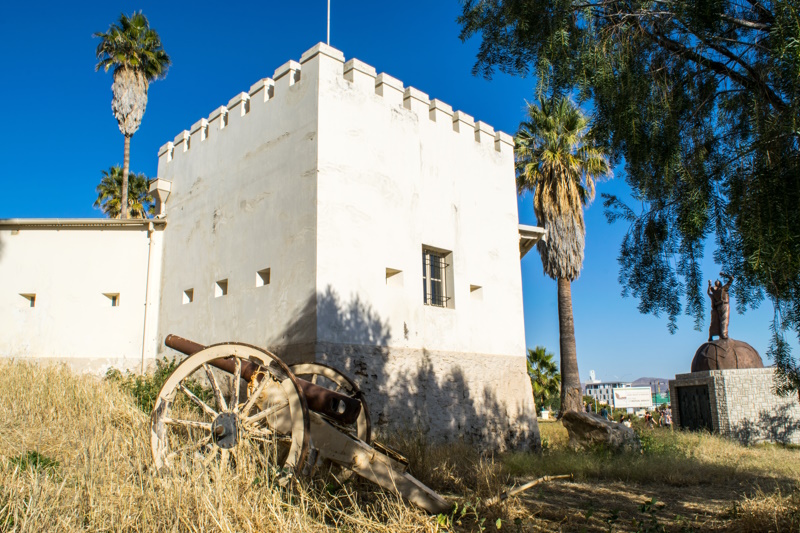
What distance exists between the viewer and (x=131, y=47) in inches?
833

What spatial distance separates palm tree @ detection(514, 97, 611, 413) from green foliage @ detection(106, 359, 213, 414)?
42.5ft

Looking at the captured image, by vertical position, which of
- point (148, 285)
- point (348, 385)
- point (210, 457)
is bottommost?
point (210, 457)

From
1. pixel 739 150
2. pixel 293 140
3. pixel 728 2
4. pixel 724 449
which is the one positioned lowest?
pixel 724 449

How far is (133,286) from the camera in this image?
44.6 feet

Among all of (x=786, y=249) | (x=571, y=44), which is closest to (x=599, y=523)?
(x=786, y=249)

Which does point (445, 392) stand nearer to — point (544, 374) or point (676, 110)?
point (676, 110)

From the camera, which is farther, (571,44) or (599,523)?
(599,523)

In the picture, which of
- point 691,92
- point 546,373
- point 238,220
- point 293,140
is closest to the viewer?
point 691,92

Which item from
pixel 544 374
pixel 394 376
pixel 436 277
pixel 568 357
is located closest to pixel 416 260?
pixel 436 277

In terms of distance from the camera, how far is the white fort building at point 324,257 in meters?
10.5

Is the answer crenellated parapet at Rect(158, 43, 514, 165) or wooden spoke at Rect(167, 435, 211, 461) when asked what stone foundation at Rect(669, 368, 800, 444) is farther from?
wooden spoke at Rect(167, 435, 211, 461)

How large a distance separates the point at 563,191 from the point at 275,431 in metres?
17.1

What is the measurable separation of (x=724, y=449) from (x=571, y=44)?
39.1 feet

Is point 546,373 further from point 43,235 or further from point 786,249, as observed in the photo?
point 786,249
